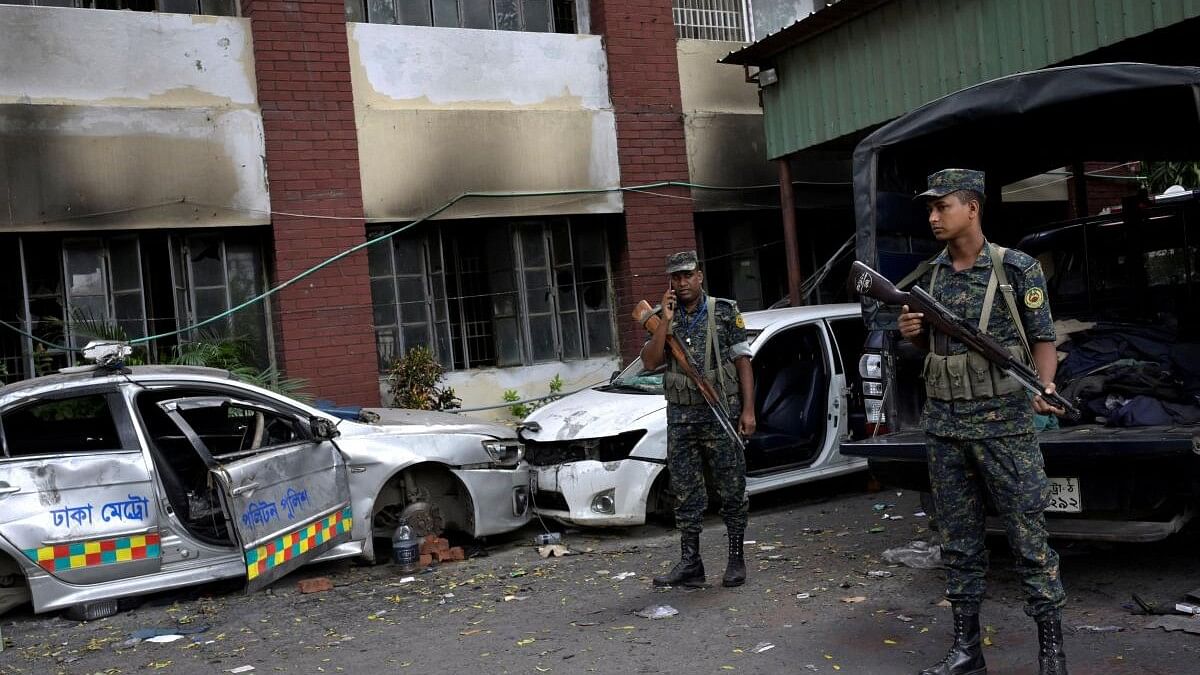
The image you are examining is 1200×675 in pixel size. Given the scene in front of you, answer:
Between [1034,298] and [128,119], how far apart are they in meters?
7.65

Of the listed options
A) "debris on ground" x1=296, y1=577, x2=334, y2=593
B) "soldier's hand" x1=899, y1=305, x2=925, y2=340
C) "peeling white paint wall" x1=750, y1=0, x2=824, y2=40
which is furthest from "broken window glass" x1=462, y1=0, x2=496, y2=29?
"soldier's hand" x1=899, y1=305, x2=925, y2=340

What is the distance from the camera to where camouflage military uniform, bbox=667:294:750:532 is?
5.76m

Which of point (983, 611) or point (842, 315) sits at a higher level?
point (842, 315)

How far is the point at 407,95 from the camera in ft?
32.9

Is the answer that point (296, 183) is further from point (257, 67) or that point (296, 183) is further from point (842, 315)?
point (842, 315)

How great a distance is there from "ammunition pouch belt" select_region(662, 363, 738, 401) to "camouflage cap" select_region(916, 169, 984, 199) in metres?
1.91

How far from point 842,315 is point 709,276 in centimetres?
371

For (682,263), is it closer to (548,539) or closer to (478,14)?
(548,539)

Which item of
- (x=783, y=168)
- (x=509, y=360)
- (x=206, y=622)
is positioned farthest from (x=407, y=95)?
(x=206, y=622)

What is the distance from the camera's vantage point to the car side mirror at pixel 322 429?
6605mm

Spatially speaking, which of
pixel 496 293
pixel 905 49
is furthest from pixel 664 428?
pixel 905 49

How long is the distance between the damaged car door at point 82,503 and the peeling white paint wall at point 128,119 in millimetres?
3080

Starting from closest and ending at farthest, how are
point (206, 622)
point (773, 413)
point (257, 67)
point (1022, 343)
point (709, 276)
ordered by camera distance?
point (1022, 343) → point (206, 622) → point (773, 413) → point (257, 67) → point (709, 276)

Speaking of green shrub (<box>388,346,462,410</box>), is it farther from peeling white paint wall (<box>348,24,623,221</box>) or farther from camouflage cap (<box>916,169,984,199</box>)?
camouflage cap (<box>916,169,984,199</box>)
